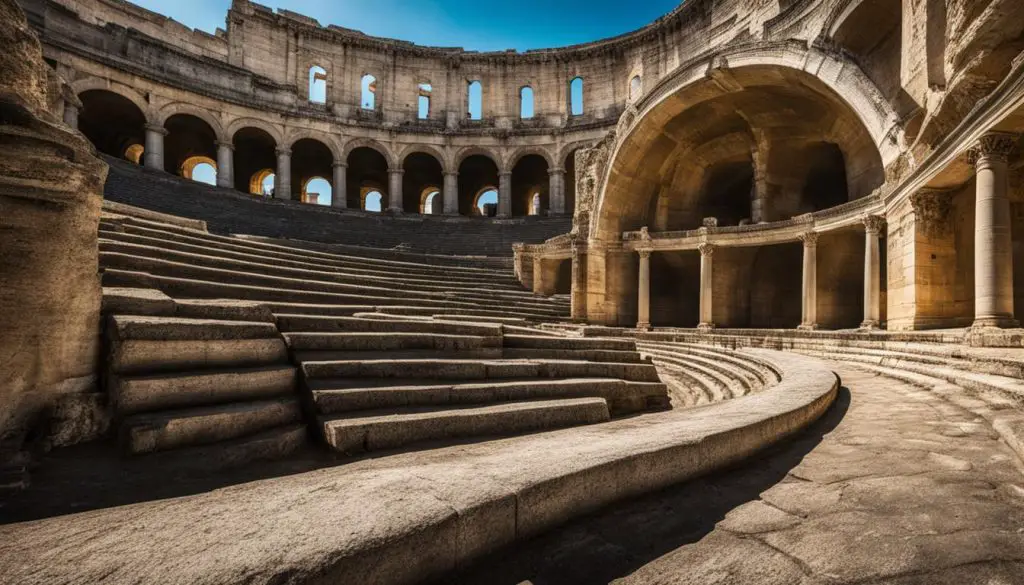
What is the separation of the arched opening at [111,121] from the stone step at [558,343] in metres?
27.1

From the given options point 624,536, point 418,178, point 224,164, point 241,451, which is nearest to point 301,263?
point 241,451

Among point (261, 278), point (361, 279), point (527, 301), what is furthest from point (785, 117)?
point (261, 278)

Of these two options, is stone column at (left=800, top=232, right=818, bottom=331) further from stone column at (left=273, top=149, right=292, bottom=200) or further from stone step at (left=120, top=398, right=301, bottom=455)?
stone column at (left=273, top=149, right=292, bottom=200)

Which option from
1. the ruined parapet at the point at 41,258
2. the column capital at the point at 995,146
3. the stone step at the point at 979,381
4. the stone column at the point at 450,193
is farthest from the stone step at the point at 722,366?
the stone column at the point at 450,193

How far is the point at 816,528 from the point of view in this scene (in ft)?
6.39

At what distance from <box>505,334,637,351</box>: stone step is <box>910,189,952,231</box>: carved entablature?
23.2ft

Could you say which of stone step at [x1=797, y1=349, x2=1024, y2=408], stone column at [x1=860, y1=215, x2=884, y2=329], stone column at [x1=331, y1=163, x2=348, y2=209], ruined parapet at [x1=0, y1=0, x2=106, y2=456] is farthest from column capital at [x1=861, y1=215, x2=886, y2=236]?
stone column at [x1=331, y1=163, x2=348, y2=209]

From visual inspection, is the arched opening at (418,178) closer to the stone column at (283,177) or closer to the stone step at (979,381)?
the stone column at (283,177)

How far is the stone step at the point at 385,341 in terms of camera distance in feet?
16.6

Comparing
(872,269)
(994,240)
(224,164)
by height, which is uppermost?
(224,164)

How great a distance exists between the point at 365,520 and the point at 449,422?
97.4 inches

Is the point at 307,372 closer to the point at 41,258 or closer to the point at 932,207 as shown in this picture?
the point at 41,258

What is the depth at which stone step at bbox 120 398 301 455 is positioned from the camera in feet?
10.8

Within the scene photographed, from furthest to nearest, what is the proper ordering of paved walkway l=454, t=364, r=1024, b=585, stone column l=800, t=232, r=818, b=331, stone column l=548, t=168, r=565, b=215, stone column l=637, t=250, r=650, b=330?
1. stone column l=548, t=168, r=565, b=215
2. stone column l=637, t=250, r=650, b=330
3. stone column l=800, t=232, r=818, b=331
4. paved walkway l=454, t=364, r=1024, b=585
